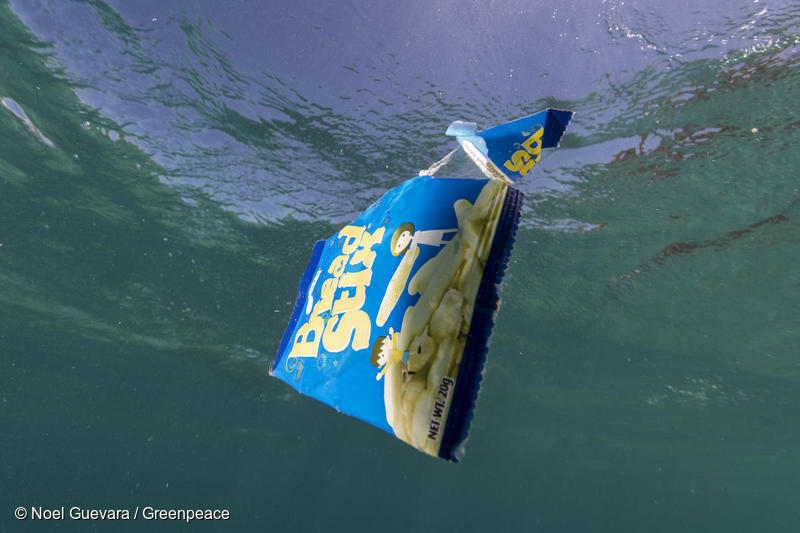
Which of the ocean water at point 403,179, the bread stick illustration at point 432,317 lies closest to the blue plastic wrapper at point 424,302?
the bread stick illustration at point 432,317

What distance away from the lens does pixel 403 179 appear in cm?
952

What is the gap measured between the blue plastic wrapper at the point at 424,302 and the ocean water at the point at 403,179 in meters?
1.53

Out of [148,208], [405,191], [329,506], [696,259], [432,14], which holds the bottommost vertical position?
[329,506]

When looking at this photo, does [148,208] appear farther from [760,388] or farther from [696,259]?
[760,388]

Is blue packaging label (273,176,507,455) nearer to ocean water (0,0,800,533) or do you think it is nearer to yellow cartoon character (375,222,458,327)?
yellow cartoon character (375,222,458,327)

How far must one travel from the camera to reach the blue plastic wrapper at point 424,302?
5.91ft

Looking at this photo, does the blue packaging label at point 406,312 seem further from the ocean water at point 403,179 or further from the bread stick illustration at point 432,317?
the ocean water at point 403,179

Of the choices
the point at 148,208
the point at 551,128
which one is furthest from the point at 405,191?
the point at 148,208

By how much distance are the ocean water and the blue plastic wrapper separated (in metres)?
1.53

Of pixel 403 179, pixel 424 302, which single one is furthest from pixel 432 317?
pixel 403 179

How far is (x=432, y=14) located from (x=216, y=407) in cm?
3246

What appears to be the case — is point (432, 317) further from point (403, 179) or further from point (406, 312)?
point (403, 179)

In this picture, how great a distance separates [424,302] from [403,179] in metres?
7.79

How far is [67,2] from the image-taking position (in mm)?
6504
